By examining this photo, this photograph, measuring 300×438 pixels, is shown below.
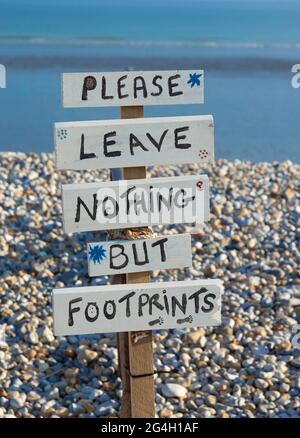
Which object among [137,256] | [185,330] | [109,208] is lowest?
[185,330]

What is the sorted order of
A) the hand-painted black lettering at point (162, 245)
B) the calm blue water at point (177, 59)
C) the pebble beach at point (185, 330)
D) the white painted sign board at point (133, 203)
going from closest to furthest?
the white painted sign board at point (133, 203)
the hand-painted black lettering at point (162, 245)
the pebble beach at point (185, 330)
the calm blue water at point (177, 59)

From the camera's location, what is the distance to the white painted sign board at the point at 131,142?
3072 millimetres

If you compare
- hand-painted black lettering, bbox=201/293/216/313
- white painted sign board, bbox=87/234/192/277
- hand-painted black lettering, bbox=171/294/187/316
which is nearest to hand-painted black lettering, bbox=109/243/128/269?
white painted sign board, bbox=87/234/192/277

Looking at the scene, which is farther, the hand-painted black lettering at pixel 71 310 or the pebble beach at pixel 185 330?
the pebble beach at pixel 185 330

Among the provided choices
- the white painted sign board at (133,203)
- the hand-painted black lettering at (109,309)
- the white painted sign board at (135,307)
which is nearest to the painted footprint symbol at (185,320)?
the white painted sign board at (135,307)

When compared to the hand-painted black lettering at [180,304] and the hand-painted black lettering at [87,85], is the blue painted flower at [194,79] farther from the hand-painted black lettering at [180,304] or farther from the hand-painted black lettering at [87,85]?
the hand-painted black lettering at [180,304]

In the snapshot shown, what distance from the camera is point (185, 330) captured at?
15.4 ft

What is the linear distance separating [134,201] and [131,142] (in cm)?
21

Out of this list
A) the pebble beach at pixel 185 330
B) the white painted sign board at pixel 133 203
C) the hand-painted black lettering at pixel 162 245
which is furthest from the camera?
the pebble beach at pixel 185 330

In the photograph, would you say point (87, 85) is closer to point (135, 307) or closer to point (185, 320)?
point (135, 307)

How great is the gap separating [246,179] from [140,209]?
4.08m

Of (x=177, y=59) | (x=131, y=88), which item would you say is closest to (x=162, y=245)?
(x=131, y=88)
